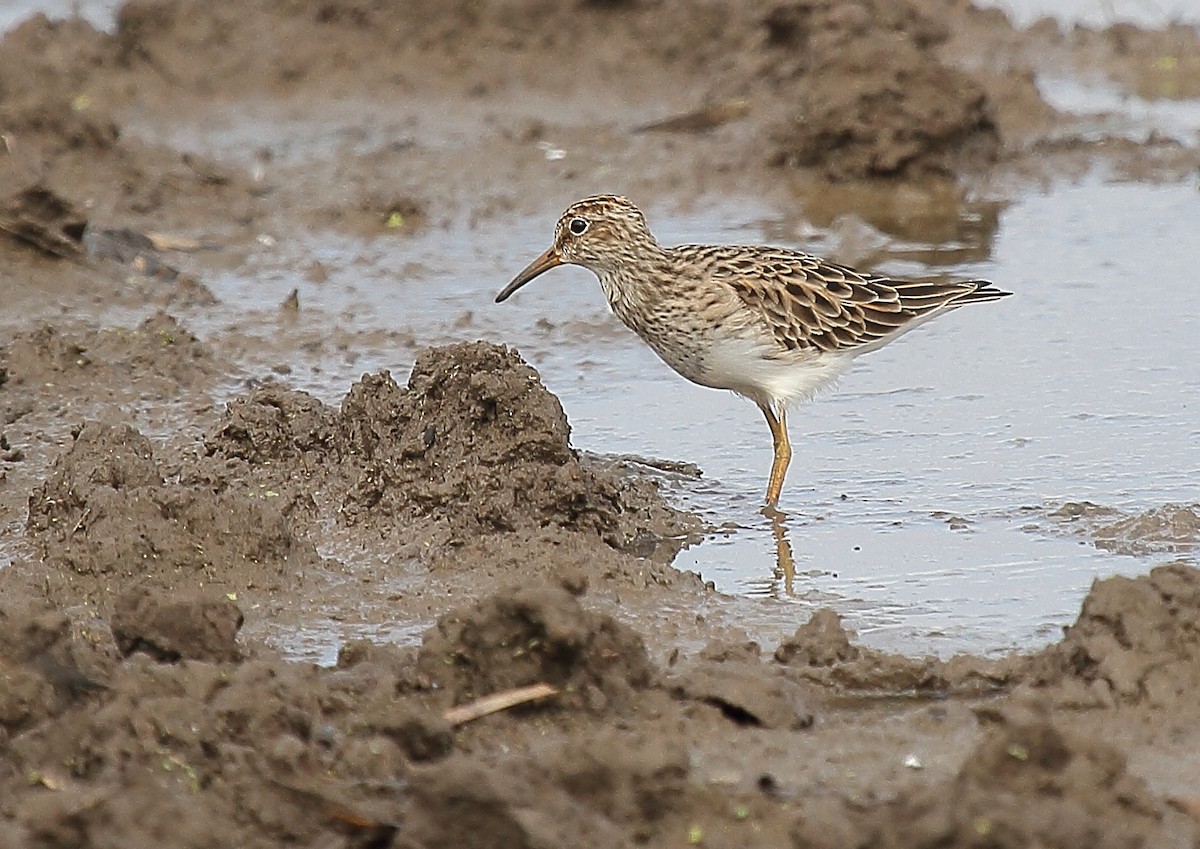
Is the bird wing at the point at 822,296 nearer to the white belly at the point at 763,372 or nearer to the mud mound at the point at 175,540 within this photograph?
the white belly at the point at 763,372

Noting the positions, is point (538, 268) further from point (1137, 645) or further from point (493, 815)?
point (493, 815)

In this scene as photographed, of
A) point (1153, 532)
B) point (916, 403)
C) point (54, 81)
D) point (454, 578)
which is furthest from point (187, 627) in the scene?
point (54, 81)

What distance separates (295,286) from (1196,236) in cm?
471

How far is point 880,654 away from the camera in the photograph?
539 cm

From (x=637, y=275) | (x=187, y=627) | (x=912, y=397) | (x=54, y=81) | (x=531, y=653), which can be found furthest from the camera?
(x=54, y=81)

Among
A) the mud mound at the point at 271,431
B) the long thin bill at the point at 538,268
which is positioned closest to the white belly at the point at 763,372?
the long thin bill at the point at 538,268

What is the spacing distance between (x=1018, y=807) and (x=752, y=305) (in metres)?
4.22

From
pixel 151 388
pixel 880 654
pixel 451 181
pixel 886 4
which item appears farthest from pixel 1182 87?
pixel 880 654

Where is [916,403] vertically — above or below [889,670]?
above

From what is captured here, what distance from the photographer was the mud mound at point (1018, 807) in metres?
3.86

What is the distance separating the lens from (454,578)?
6.44m

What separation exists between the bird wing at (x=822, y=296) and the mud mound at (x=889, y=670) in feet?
8.79

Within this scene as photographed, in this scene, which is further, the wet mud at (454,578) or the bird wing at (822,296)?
the bird wing at (822,296)

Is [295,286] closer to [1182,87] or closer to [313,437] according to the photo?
[313,437]
